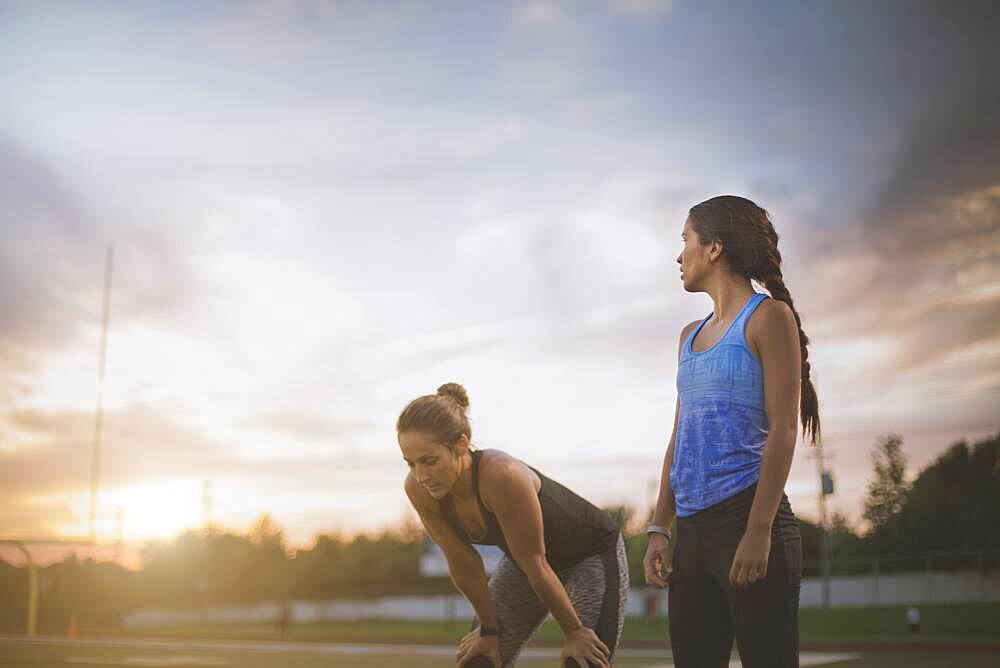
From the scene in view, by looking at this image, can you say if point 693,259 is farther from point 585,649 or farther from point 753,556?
point 585,649

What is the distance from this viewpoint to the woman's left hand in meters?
2.59

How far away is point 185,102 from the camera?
2041cm

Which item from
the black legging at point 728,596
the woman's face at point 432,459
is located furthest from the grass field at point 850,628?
the black legging at point 728,596

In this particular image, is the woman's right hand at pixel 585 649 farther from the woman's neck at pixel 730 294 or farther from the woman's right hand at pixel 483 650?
the woman's neck at pixel 730 294

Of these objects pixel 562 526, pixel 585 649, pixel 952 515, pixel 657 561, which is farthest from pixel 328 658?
pixel 952 515

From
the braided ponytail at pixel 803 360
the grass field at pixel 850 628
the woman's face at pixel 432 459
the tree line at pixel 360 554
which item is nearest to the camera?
the braided ponytail at pixel 803 360

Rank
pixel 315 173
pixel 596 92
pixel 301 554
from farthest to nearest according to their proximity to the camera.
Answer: pixel 301 554 < pixel 315 173 < pixel 596 92

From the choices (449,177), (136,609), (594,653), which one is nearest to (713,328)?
(594,653)

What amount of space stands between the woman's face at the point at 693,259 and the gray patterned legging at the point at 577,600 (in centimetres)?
116

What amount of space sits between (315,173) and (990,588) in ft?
76.8

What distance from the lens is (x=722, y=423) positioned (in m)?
2.75

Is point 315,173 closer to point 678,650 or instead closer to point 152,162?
point 152,162

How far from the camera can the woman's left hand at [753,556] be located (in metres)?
2.59

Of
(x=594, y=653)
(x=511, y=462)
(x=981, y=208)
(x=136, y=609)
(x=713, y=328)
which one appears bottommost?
(x=136, y=609)
